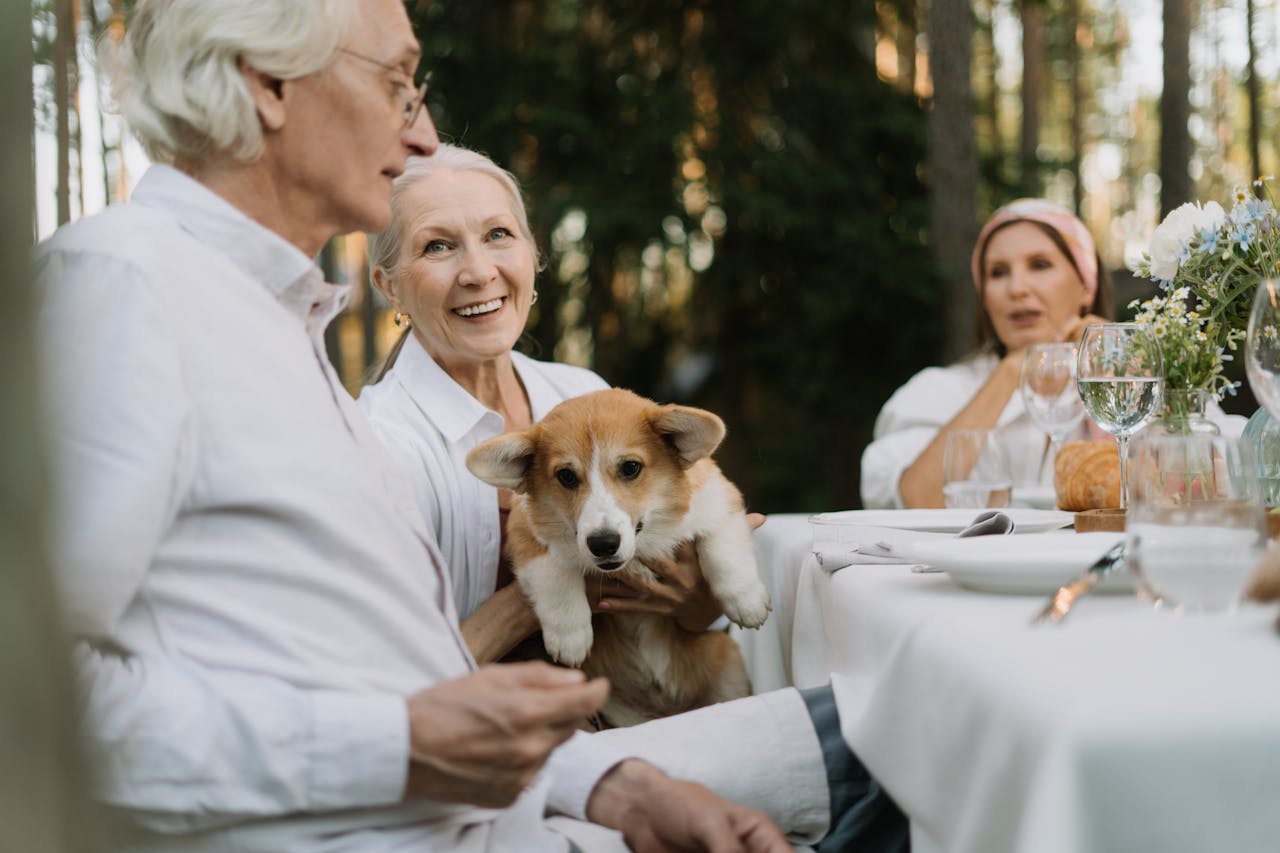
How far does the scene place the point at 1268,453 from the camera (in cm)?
193

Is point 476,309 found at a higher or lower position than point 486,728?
higher

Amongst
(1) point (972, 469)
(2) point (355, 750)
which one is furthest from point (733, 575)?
(2) point (355, 750)

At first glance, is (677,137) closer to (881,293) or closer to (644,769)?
(881,293)

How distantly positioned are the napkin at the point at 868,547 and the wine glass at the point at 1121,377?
0.33 metres

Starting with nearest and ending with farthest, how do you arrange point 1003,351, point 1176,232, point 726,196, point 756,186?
point 1176,232
point 1003,351
point 726,196
point 756,186

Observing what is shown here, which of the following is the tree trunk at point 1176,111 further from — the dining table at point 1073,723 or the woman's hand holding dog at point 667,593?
the dining table at point 1073,723

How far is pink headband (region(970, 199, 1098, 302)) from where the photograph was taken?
388cm

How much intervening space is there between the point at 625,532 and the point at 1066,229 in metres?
2.41

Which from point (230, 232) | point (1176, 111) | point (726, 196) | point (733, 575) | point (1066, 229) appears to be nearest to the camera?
point (230, 232)

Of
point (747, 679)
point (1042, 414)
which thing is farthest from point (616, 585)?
point (1042, 414)

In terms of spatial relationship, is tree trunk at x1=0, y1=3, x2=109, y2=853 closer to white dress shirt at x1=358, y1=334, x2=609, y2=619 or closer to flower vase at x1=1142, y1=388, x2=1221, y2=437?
white dress shirt at x1=358, y1=334, x2=609, y2=619

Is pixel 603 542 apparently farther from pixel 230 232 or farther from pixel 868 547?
pixel 230 232

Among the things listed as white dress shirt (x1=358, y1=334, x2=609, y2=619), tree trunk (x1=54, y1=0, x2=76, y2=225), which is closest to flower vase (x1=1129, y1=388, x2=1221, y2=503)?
white dress shirt (x1=358, y1=334, x2=609, y2=619)

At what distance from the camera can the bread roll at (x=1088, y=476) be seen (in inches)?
80.9
